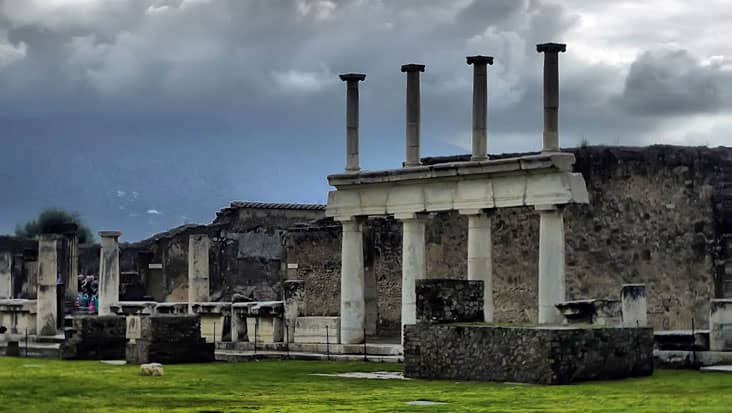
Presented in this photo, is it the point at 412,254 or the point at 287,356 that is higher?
the point at 412,254

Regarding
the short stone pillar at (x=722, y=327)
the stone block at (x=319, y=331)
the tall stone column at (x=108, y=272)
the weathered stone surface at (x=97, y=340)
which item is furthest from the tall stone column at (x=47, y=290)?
the short stone pillar at (x=722, y=327)

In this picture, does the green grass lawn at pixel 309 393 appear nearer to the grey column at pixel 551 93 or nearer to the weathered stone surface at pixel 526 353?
the weathered stone surface at pixel 526 353

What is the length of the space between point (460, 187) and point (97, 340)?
26.8 ft

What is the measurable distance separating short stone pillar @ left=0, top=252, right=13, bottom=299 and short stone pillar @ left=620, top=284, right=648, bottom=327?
2144 centimetres

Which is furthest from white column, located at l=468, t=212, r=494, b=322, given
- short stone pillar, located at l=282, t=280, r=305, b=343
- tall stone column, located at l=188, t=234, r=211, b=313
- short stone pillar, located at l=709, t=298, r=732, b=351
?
tall stone column, located at l=188, t=234, r=211, b=313

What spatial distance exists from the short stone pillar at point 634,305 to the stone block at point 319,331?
7410mm

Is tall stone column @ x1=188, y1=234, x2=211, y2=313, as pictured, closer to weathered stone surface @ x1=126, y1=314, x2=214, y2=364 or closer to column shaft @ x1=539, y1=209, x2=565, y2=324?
weathered stone surface @ x1=126, y1=314, x2=214, y2=364

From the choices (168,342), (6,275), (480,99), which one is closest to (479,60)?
(480,99)

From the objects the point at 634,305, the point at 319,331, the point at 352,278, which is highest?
the point at 352,278

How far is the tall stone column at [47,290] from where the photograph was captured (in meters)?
37.0

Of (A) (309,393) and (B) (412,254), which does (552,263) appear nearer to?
(B) (412,254)

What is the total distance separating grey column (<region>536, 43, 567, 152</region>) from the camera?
2789cm

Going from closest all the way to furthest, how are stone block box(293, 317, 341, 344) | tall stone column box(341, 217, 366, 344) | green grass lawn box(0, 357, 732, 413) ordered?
green grass lawn box(0, 357, 732, 413), tall stone column box(341, 217, 366, 344), stone block box(293, 317, 341, 344)

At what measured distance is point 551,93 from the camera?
28.1 meters
